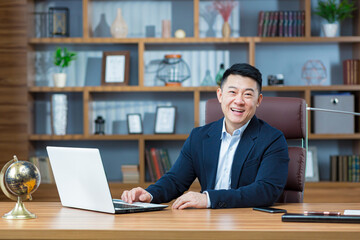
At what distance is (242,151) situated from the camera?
218cm

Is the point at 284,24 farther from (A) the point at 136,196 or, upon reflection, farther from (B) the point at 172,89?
(A) the point at 136,196

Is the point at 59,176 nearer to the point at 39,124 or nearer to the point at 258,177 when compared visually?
the point at 258,177

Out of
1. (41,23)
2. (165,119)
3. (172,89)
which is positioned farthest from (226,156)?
(41,23)

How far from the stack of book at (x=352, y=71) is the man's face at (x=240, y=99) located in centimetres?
224

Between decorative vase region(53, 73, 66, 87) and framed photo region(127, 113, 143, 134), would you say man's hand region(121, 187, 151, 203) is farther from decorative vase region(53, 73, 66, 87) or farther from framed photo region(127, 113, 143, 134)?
decorative vase region(53, 73, 66, 87)

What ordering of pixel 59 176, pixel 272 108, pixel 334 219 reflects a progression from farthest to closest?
pixel 272 108
pixel 59 176
pixel 334 219

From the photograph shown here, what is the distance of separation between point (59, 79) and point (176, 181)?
226 cm

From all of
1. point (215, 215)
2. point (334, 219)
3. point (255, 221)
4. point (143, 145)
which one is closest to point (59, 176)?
point (215, 215)

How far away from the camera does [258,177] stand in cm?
207

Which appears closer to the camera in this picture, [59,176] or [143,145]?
[59,176]

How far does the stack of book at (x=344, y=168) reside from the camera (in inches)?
164

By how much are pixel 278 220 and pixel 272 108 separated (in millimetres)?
904

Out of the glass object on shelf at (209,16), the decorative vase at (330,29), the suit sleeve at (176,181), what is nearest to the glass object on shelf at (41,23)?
the glass object on shelf at (209,16)

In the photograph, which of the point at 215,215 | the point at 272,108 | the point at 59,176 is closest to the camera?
the point at 215,215
